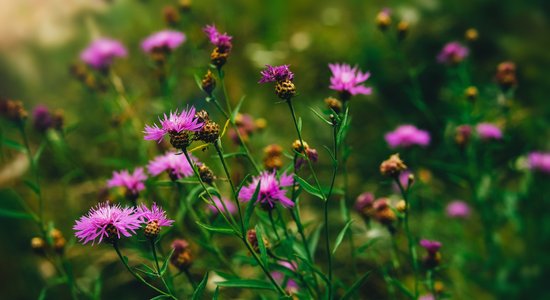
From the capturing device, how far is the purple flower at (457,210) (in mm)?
2129

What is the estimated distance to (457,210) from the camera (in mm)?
2131

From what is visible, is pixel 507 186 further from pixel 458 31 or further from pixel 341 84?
pixel 341 84

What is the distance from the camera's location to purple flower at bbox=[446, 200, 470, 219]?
2129 mm

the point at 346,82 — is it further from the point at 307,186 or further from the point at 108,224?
the point at 108,224

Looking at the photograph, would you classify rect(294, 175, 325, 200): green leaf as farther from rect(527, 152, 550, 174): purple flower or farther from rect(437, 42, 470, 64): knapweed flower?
rect(527, 152, 550, 174): purple flower

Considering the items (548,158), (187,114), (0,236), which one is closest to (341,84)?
(187,114)

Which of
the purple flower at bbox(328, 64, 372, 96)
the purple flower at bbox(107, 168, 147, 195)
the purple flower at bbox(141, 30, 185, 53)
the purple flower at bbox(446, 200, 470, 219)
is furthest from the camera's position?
the purple flower at bbox(446, 200, 470, 219)

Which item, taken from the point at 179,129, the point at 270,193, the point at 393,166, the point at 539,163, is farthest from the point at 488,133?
the point at 179,129

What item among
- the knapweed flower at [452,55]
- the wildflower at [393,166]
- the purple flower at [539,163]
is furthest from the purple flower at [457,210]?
the wildflower at [393,166]

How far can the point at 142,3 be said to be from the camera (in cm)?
321

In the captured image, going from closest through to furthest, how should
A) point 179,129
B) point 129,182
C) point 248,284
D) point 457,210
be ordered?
point 179,129 < point 248,284 < point 129,182 < point 457,210

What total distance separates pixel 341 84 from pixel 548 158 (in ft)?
3.69

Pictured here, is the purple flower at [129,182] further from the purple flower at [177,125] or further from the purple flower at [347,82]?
the purple flower at [347,82]

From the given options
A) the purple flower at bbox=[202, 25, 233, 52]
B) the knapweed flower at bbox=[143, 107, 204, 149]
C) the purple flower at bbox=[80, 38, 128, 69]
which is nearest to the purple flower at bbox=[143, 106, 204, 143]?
the knapweed flower at bbox=[143, 107, 204, 149]
